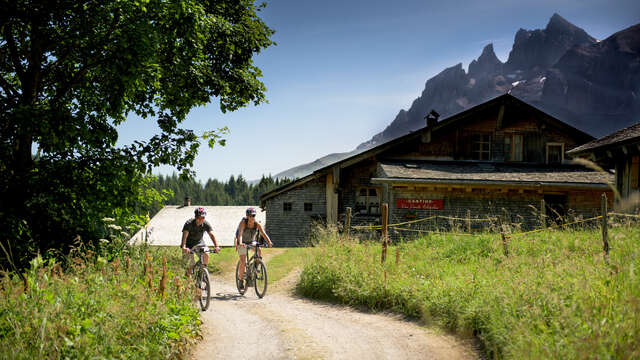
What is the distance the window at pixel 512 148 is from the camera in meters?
22.4

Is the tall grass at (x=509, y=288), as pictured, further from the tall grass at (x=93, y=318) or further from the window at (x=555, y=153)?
the window at (x=555, y=153)

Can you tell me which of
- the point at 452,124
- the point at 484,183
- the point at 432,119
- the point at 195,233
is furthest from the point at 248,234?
the point at 452,124

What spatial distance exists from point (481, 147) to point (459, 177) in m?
5.17

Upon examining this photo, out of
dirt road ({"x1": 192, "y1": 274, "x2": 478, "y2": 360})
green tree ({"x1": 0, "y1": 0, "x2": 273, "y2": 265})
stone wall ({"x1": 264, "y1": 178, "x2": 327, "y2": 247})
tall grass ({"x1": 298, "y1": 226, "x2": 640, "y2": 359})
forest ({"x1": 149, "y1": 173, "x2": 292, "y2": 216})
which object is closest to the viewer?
tall grass ({"x1": 298, "y1": 226, "x2": 640, "y2": 359})

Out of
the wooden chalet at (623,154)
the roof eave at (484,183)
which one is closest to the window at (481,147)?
the roof eave at (484,183)

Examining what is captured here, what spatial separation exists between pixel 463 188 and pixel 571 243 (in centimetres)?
846

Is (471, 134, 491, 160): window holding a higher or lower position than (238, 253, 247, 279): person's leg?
higher

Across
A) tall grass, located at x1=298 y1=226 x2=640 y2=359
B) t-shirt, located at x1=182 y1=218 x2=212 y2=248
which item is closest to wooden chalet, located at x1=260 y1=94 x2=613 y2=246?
tall grass, located at x1=298 y1=226 x2=640 y2=359

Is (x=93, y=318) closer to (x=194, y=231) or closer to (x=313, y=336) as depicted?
(x=313, y=336)

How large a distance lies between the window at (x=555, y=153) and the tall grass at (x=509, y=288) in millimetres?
12577

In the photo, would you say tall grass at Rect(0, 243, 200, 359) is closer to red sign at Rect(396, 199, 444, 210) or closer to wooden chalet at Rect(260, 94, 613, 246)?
wooden chalet at Rect(260, 94, 613, 246)

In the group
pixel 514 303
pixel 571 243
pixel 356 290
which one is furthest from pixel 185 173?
pixel 571 243

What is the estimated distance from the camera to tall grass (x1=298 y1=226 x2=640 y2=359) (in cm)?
432

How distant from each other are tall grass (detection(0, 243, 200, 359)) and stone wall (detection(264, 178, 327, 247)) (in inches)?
707
